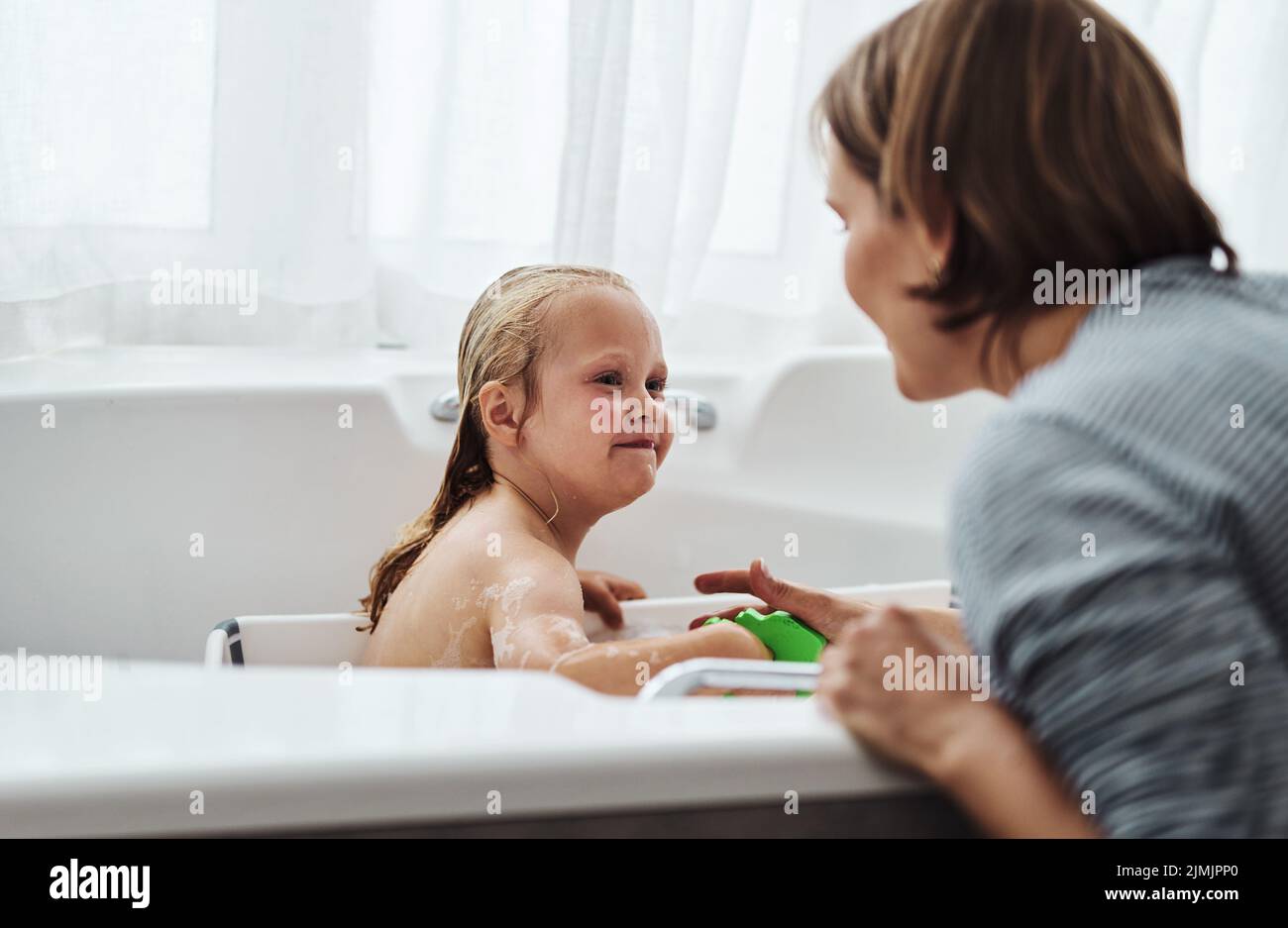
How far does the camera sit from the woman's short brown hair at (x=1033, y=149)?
0.65 meters

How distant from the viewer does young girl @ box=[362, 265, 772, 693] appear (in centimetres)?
98

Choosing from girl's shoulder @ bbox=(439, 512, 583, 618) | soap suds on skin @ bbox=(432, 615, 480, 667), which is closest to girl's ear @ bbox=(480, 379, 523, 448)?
girl's shoulder @ bbox=(439, 512, 583, 618)

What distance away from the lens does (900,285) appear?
73 cm

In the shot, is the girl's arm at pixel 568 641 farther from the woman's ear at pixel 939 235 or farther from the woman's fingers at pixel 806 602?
the woman's ear at pixel 939 235

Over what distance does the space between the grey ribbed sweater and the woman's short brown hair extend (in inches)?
3.2

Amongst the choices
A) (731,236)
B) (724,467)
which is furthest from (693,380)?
(731,236)

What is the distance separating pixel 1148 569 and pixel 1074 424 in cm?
8

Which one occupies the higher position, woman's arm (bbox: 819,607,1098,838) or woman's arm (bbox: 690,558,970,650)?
woman's arm (bbox: 690,558,970,650)

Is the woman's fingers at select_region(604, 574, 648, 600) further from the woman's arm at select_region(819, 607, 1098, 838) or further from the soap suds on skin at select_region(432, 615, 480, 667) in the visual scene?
the woman's arm at select_region(819, 607, 1098, 838)

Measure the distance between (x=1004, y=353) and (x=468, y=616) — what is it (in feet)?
1.58

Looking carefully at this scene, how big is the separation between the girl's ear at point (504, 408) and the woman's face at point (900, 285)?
1.46 ft

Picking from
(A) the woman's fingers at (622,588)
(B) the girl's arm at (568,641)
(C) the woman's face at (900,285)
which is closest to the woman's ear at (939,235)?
(C) the woman's face at (900,285)

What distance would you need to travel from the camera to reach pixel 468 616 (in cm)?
98

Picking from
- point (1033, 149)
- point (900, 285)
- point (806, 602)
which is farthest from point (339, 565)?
point (1033, 149)
